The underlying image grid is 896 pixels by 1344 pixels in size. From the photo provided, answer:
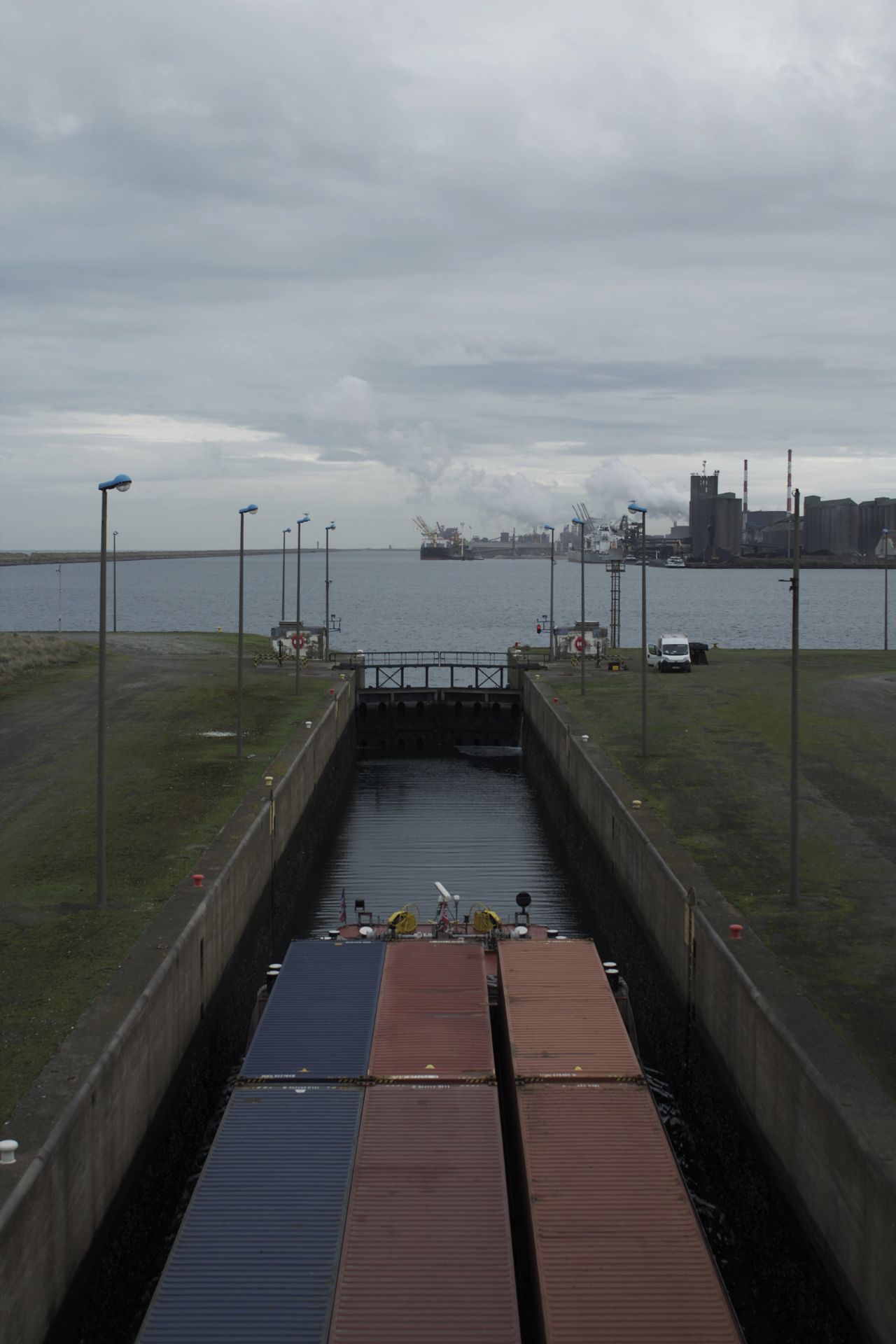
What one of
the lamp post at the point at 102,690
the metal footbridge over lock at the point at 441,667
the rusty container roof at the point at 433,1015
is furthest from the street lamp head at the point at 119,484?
the metal footbridge over lock at the point at 441,667

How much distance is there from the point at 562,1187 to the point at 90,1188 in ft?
21.4

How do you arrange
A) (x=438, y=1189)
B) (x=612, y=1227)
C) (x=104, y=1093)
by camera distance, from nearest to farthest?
(x=612, y=1227) < (x=438, y=1189) < (x=104, y=1093)

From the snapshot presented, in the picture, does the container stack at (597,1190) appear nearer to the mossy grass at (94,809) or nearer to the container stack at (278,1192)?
the container stack at (278,1192)

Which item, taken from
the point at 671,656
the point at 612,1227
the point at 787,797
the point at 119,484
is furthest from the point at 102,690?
the point at 671,656

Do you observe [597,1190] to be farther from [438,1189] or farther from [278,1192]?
[278,1192]

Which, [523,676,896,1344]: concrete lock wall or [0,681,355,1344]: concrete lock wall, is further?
[523,676,896,1344]: concrete lock wall

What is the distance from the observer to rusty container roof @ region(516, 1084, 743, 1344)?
1199 cm

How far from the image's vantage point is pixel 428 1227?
13.4m

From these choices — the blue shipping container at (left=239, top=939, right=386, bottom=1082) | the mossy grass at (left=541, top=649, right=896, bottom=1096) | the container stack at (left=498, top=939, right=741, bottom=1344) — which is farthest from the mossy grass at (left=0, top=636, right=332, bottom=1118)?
the mossy grass at (left=541, top=649, right=896, bottom=1096)

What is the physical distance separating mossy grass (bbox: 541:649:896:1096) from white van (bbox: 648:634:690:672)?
1.03 m

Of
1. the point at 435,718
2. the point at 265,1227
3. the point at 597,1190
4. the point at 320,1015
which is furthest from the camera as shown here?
the point at 435,718

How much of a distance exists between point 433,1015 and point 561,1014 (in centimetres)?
224

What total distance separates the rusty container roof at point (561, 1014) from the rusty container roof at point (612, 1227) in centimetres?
62

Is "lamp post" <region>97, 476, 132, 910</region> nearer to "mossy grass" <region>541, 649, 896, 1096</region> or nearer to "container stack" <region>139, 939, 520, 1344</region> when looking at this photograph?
"container stack" <region>139, 939, 520, 1344</region>
